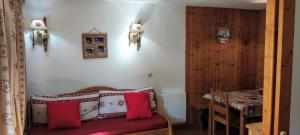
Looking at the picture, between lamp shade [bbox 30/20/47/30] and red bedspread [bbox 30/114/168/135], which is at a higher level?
lamp shade [bbox 30/20/47/30]

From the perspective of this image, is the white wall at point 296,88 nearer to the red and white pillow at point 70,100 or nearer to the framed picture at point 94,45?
the red and white pillow at point 70,100

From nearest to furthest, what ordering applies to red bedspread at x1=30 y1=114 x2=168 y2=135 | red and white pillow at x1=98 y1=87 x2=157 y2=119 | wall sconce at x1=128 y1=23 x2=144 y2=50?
1. red bedspread at x1=30 y1=114 x2=168 y2=135
2. red and white pillow at x1=98 y1=87 x2=157 y2=119
3. wall sconce at x1=128 y1=23 x2=144 y2=50

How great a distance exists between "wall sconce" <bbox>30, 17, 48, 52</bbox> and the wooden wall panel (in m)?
2.26

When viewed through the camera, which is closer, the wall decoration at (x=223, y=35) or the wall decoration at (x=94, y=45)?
the wall decoration at (x=94, y=45)

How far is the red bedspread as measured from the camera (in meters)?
3.06

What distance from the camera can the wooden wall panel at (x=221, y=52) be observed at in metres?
4.39

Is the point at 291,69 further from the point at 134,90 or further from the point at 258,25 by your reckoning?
the point at 258,25

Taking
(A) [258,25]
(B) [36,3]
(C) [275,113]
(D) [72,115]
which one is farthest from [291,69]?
(A) [258,25]

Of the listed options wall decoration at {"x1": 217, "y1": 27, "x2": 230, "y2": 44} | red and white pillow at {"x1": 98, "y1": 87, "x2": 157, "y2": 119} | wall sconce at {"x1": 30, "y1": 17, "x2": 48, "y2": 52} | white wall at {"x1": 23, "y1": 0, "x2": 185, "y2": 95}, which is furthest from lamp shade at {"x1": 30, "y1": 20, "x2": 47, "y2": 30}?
wall decoration at {"x1": 217, "y1": 27, "x2": 230, "y2": 44}

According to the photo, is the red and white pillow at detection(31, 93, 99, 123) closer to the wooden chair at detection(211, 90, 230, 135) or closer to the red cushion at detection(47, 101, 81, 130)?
the red cushion at detection(47, 101, 81, 130)

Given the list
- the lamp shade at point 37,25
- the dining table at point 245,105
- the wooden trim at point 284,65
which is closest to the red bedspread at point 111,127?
the dining table at point 245,105

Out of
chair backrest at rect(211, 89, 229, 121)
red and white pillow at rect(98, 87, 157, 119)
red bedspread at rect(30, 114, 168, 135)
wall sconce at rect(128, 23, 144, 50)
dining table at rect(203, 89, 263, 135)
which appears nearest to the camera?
red bedspread at rect(30, 114, 168, 135)

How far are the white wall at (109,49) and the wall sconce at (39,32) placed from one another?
7 cm

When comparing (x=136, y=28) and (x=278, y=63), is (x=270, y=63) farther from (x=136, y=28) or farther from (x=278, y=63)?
(x=136, y=28)
